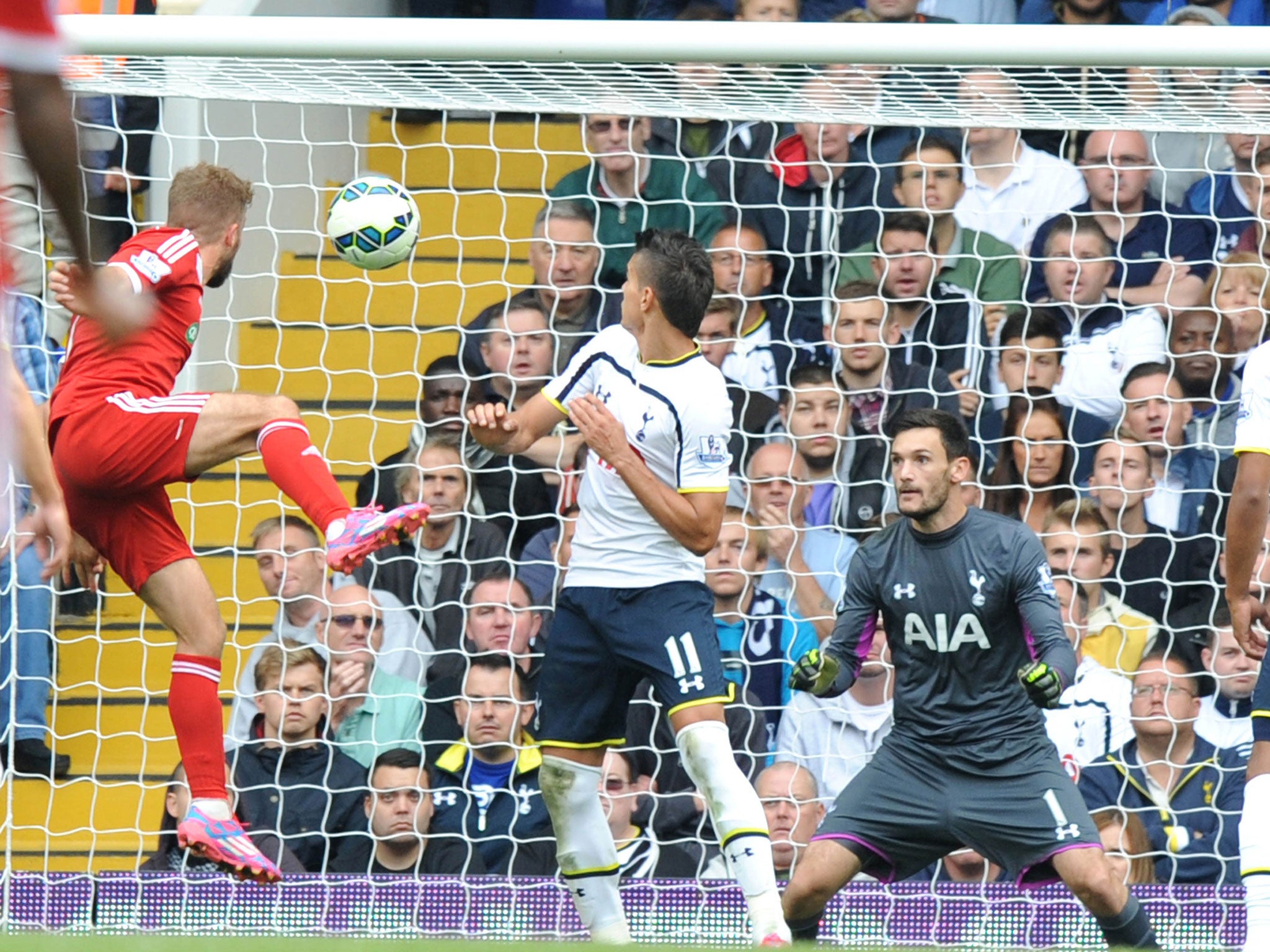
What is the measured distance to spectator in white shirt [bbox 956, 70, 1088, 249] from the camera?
8.27 m

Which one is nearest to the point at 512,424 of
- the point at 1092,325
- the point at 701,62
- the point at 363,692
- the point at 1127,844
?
the point at 701,62

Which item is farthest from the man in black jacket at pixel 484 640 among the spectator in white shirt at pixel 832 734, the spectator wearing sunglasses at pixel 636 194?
the spectator wearing sunglasses at pixel 636 194

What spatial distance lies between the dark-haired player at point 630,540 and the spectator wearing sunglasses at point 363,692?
5.10ft

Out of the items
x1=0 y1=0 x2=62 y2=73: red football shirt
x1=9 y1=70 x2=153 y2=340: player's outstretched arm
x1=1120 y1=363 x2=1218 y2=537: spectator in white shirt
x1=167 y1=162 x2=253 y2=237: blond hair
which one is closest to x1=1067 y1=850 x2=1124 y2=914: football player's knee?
x1=1120 y1=363 x2=1218 y2=537: spectator in white shirt

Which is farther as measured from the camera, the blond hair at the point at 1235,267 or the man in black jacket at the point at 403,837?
the blond hair at the point at 1235,267

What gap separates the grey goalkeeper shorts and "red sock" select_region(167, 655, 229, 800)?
1864 millimetres

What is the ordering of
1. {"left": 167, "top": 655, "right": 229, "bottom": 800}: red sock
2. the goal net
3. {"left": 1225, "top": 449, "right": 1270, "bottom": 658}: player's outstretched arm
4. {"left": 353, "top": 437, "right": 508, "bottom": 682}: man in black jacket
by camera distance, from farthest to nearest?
{"left": 353, "top": 437, "right": 508, "bottom": 682}: man in black jacket < the goal net < {"left": 167, "top": 655, "right": 229, "bottom": 800}: red sock < {"left": 1225, "top": 449, "right": 1270, "bottom": 658}: player's outstretched arm

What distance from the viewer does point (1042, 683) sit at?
17.6 feet

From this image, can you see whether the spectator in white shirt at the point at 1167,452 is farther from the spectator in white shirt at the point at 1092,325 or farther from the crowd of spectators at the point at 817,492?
the spectator in white shirt at the point at 1092,325

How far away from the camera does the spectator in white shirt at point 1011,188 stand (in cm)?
827

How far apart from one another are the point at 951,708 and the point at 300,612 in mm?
3059

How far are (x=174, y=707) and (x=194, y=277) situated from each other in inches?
51.2

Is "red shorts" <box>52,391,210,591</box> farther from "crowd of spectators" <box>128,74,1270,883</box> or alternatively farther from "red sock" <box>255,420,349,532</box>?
→ "crowd of spectators" <box>128,74,1270,883</box>

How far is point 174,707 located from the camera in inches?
228
